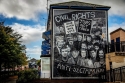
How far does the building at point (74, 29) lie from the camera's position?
25.7 m


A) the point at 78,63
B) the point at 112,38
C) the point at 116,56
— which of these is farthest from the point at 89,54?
the point at 116,56

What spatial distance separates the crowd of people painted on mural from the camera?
84.8ft

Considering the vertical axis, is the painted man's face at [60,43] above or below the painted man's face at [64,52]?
above

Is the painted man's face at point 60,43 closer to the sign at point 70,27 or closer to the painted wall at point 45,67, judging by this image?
the sign at point 70,27

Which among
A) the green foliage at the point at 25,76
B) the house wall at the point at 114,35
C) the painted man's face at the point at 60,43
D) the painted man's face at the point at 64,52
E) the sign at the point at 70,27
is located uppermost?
the sign at the point at 70,27

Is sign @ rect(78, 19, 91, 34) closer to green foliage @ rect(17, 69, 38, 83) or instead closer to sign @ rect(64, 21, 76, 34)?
sign @ rect(64, 21, 76, 34)

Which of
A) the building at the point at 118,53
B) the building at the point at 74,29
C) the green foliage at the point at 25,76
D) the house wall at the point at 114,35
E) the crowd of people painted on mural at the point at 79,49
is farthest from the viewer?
the crowd of people painted on mural at the point at 79,49

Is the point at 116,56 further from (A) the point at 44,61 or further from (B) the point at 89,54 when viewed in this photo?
(A) the point at 44,61

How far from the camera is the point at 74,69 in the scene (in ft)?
84.4

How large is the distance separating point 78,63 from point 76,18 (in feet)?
18.0

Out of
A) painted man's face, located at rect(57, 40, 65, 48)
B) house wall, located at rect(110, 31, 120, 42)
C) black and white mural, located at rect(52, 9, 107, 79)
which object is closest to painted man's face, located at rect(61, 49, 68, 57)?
black and white mural, located at rect(52, 9, 107, 79)

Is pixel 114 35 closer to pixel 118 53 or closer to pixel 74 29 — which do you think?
pixel 74 29

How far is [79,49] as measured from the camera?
2609 cm

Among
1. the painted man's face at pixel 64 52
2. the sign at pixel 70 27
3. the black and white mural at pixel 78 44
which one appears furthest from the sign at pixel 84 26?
the painted man's face at pixel 64 52
